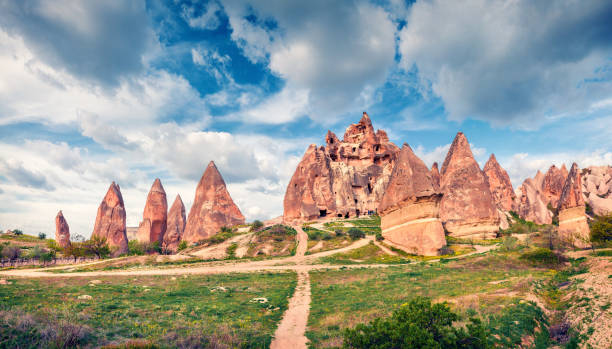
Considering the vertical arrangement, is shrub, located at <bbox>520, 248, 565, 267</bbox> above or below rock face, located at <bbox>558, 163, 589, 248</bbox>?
below

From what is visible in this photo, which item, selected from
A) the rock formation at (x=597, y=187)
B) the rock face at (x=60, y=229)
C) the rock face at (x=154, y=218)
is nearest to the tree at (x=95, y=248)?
the rock face at (x=154, y=218)

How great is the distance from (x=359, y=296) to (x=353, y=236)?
85.3 feet

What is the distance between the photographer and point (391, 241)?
3322 centimetres

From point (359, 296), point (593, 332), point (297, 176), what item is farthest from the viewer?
point (297, 176)

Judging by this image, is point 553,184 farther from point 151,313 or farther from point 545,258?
point 151,313

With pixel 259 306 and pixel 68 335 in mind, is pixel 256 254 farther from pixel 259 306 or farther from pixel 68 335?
pixel 68 335

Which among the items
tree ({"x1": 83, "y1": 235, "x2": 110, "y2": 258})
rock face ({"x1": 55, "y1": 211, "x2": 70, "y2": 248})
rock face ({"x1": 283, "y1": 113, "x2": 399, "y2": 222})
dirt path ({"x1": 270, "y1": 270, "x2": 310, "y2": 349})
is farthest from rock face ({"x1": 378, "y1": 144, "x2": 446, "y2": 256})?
rock face ({"x1": 55, "y1": 211, "x2": 70, "y2": 248})

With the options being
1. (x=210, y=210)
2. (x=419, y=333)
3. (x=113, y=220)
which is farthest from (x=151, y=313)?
(x=113, y=220)

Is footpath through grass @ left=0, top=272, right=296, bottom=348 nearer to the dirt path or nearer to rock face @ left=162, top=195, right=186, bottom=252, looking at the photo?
the dirt path

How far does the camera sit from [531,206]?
2165 inches

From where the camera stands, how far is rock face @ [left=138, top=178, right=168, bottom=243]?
58.2m

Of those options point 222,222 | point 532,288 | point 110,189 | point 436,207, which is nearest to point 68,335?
point 532,288

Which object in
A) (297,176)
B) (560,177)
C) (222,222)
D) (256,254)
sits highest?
(297,176)

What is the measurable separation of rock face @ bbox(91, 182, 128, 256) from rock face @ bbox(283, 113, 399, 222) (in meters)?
32.0
